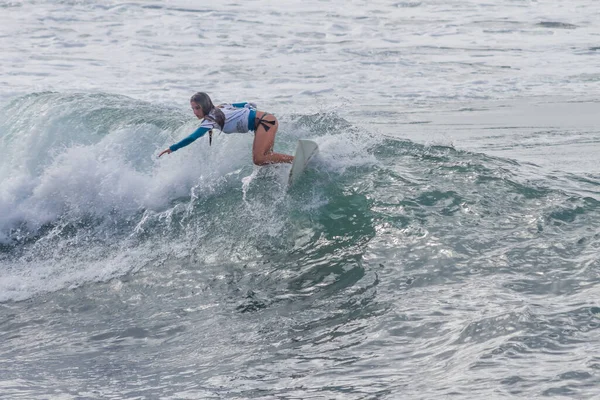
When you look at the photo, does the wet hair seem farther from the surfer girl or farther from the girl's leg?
the girl's leg

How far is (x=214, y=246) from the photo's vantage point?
8.91 metres

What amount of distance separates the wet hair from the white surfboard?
0.93m

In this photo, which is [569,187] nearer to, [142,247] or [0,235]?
[142,247]

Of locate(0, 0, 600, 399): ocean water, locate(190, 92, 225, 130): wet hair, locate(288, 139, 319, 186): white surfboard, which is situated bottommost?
locate(0, 0, 600, 399): ocean water

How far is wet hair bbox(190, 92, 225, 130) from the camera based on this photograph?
29.7ft

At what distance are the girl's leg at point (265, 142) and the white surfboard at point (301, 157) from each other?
251 millimetres

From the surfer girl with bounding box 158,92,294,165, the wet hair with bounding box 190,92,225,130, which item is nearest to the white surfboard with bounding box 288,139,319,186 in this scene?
the surfer girl with bounding box 158,92,294,165

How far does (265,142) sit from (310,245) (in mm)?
1538

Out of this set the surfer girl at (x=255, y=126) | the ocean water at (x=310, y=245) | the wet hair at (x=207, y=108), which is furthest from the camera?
the surfer girl at (x=255, y=126)

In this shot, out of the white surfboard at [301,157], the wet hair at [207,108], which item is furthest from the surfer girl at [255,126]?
the white surfboard at [301,157]

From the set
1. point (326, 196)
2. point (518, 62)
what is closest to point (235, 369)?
point (326, 196)

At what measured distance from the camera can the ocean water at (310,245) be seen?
Result: 583 cm

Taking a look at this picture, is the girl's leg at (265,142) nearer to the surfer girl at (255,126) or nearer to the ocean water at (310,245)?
the surfer girl at (255,126)

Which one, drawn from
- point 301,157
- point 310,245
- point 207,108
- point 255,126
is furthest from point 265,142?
point 310,245
